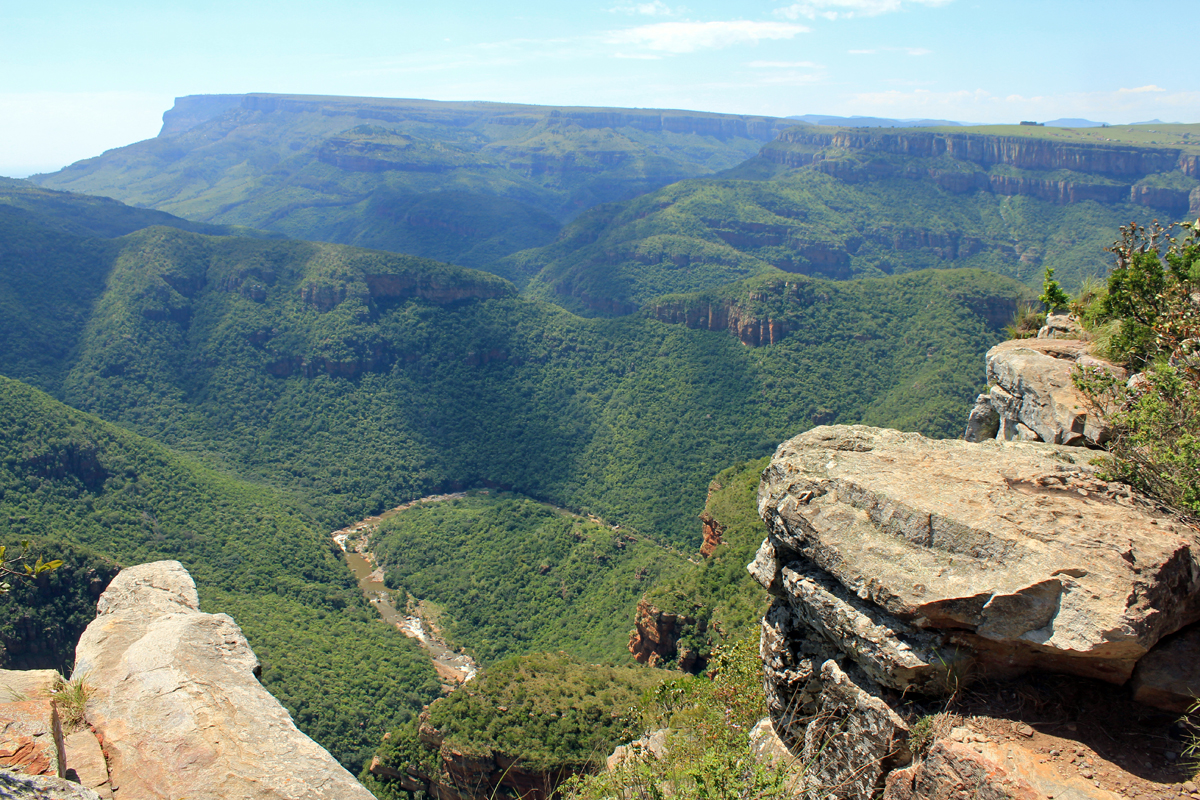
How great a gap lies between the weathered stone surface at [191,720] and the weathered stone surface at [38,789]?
1.57 metres

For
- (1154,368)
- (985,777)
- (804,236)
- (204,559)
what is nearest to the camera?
(985,777)

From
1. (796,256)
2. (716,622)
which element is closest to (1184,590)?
(716,622)

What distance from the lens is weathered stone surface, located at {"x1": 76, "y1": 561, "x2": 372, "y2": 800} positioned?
938cm

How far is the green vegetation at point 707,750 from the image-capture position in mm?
9266

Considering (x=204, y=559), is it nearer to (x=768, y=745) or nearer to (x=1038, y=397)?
(x=768, y=745)

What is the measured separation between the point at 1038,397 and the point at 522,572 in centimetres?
4935

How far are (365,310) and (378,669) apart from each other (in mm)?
64161

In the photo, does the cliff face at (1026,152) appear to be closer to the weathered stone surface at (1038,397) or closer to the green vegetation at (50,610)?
the weathered stone surface at (1038,397)

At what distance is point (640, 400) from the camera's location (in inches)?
3312

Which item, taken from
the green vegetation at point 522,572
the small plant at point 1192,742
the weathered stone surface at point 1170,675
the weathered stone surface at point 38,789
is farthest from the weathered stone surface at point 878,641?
the green vegetation at point 522,572

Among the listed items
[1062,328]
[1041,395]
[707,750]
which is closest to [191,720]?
[707,750]

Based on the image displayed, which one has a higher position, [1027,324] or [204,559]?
[1027,324]

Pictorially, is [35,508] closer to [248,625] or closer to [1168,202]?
[248,625]

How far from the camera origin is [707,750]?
11.9 metres
